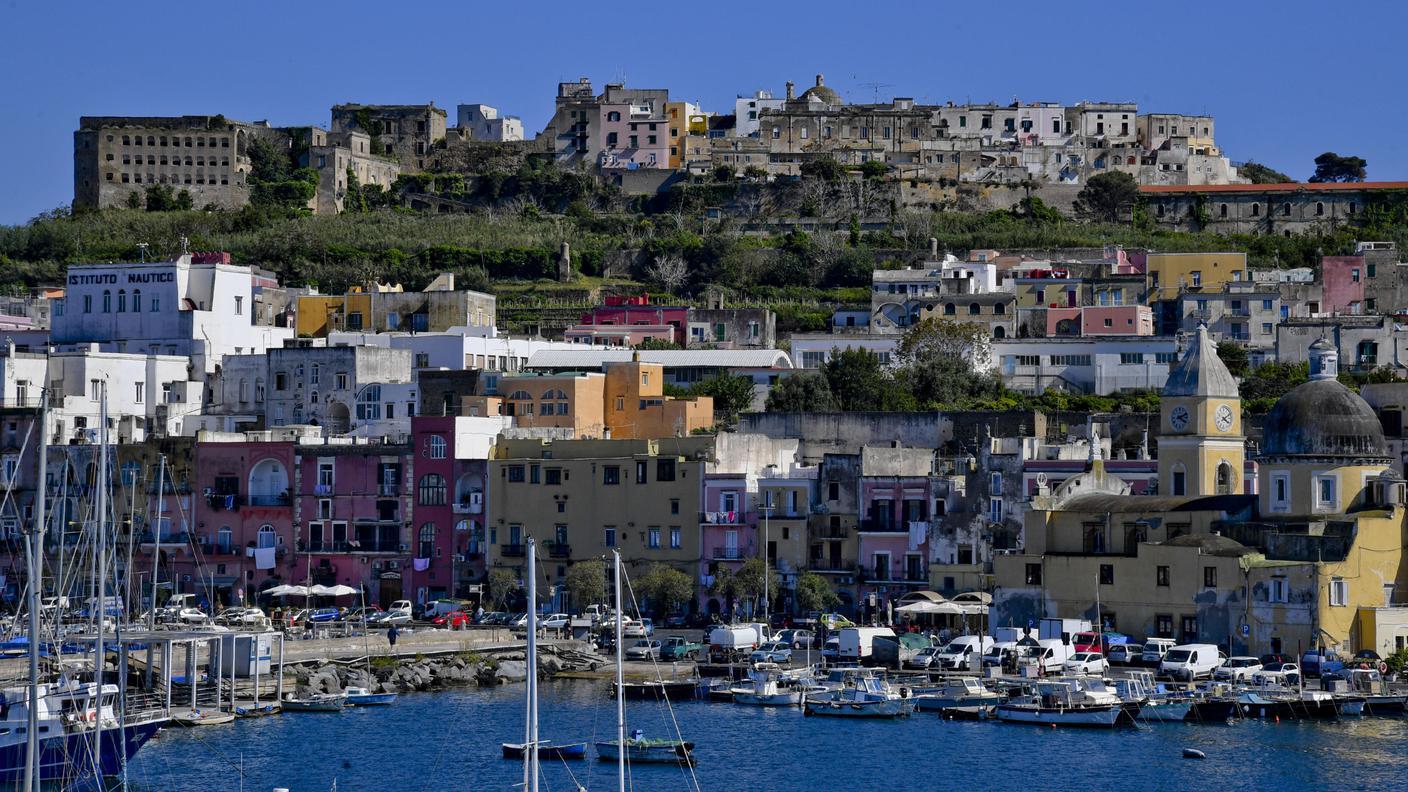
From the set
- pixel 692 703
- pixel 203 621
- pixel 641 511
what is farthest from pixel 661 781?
pixel 641 511

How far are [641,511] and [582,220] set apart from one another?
2164 inches

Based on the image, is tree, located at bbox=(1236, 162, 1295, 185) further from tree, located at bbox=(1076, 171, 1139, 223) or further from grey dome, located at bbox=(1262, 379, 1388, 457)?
grey dome, located at bbox=(1262, 379, 1388, 457)

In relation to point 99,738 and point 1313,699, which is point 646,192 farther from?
point 99,738

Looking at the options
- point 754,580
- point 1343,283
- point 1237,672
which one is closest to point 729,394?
point 754,580

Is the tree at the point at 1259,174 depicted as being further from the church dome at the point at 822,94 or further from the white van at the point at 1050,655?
the white van at the point at 1050,655

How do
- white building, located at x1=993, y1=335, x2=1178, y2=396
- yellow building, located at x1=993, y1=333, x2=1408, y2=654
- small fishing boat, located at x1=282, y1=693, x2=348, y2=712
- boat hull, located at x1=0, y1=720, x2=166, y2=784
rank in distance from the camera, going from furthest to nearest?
white building, located at x1=993, y1=335, x2=1178, y2=396 → yellow building, located at x1=993, y1=333, x2=1408, y2=654 → small fishing boat, located at x1=282, y1=693, x2=348, y2=712 → boat hull, located at x1=0, y1=720, x2=166, y2=784

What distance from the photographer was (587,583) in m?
68.2

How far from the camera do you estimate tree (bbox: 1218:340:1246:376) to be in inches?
3504

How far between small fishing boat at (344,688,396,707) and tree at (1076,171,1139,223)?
7118cm

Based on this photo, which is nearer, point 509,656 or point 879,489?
point 509,656

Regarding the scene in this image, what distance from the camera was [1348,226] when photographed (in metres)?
117

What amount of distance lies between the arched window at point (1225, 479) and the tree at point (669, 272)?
49.4 m

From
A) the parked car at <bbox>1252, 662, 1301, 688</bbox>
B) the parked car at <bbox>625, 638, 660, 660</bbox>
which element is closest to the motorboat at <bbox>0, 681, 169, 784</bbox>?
the parked car at <bbox>625, 638, 660, 660</bbox>

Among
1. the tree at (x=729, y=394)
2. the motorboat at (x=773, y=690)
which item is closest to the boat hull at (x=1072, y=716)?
the motorboat at (x=773, y=690)
